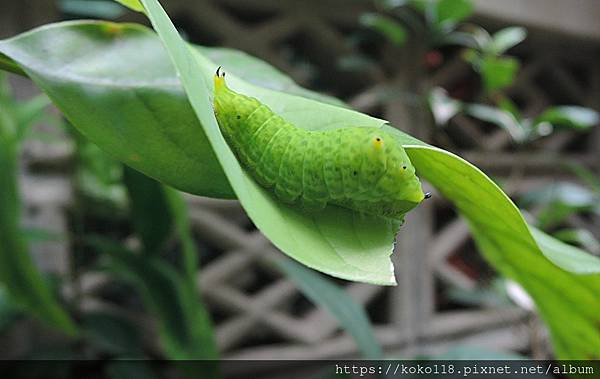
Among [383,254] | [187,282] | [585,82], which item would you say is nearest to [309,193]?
[383,254]

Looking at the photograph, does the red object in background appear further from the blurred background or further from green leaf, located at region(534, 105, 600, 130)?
green leaf, located at region(534, 105, 600, 130)

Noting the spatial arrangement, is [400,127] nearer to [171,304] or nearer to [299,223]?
[171,304]

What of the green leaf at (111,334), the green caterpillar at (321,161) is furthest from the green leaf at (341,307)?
the green caterpillar at (321,161)

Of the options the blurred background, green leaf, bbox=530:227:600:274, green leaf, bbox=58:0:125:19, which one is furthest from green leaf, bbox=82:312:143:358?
green leaf, bbox=530:227:600:274

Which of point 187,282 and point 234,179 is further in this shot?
point 187,282

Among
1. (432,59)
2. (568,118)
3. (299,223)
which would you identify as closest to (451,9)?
(568,118)

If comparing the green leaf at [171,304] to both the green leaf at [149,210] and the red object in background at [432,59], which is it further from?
the red object in background at [432,59]

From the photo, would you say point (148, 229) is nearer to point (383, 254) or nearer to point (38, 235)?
point (38, 235)

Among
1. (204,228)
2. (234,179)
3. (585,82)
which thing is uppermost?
(234,179)
